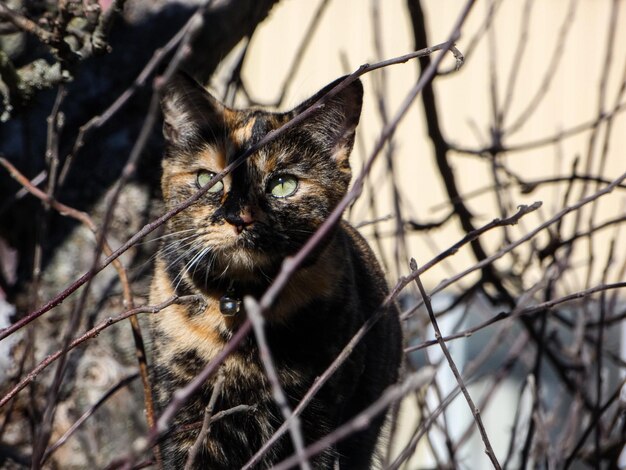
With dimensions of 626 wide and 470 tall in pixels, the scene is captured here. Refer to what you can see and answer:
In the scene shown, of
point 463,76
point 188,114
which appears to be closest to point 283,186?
point 188,114

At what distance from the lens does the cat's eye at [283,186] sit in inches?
74.9

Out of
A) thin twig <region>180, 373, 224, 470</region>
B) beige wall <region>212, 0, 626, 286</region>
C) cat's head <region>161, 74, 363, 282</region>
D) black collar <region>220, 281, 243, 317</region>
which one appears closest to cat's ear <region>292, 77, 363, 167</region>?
cat's head <region>161, 74, 363, 282</region>

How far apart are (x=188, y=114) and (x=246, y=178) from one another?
31 centimetres

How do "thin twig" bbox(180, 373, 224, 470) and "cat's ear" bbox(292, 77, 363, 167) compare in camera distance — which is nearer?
"thin twig" bbox(180, 373, 224, 470)

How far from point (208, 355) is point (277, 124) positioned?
22.5 inches

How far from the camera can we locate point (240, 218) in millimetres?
1740

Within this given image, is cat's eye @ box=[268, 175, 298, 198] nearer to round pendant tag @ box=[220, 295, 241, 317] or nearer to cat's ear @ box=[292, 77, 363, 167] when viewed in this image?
cat's ear @ box=[292, 77, 363, 167]

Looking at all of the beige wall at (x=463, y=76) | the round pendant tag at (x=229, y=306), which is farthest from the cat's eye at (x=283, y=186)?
the beige wall at (x=463, y=76)

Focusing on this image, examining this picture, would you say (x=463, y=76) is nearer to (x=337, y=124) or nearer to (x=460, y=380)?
(x=337, y=124)

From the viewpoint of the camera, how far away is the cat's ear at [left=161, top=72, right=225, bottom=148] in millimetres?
1982

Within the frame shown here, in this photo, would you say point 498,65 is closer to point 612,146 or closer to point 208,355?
point 612,146

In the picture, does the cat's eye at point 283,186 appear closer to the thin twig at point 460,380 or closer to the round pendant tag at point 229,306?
the round pendant tag at point 229,306

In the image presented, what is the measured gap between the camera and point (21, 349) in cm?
223

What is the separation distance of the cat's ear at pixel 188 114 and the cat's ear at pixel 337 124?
0.67ft
